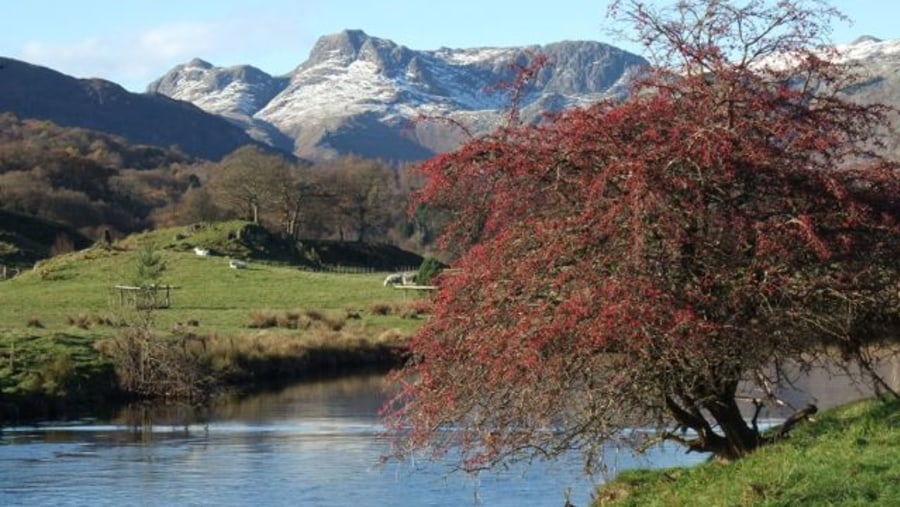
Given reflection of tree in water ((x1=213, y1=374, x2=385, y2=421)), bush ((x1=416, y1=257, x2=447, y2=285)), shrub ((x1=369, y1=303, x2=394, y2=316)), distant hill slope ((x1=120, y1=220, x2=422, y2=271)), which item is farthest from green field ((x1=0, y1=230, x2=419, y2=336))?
reflection of tree in water ((x1=213, y1=374, x2=385, y2=421))

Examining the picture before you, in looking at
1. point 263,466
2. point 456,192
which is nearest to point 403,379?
point 456,192

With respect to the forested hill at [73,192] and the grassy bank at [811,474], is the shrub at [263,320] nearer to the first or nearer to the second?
the grassy bank at [811,474]

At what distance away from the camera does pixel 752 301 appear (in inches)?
671

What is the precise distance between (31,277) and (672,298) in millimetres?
78229

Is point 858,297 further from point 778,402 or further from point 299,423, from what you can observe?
point 299,423

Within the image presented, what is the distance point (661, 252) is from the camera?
16.7m

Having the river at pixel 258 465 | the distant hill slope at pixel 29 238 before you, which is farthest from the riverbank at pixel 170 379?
the distant hill slope at pixel 29 238

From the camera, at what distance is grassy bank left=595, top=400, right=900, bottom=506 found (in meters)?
15.1

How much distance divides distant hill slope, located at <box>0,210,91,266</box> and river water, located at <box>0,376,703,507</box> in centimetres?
6411

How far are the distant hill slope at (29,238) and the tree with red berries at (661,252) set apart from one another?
89499 millimetres

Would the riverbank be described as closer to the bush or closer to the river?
the river

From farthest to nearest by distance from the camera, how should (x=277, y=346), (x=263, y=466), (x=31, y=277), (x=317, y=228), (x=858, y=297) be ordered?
(x=317, y=228) → (x=31, y=277) → (x=277, y=346) → (x=263, y=466) → (x=858, y=297)

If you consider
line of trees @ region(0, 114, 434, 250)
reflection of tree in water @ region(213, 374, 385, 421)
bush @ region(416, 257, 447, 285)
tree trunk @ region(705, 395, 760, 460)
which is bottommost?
reflection of tree in water @ region(213, 374, 385, 421)

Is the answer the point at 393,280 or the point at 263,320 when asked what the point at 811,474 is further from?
the point at 393,280
